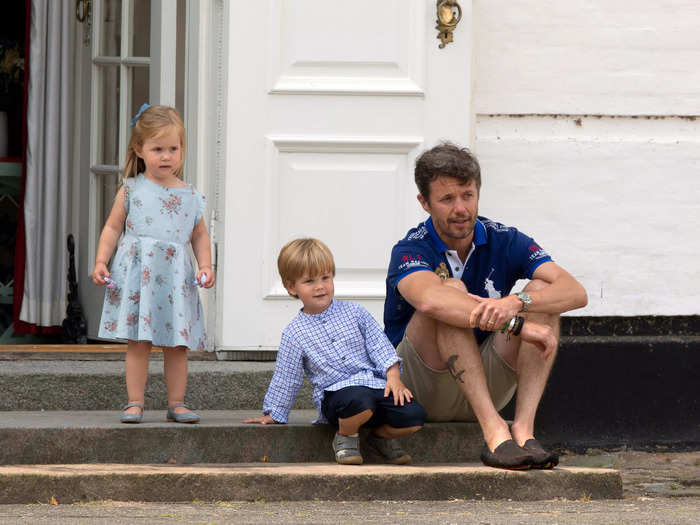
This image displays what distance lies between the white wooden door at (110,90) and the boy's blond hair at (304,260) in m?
1.52

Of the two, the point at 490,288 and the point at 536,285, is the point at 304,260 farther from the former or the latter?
the point at 536,285

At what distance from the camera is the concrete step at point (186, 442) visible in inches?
150

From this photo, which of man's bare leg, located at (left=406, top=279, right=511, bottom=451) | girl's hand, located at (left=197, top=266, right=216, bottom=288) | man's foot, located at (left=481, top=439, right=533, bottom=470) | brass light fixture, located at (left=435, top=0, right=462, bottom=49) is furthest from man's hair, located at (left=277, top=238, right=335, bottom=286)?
brass light fixture, located at (left=435, top=0, right=462, bottom=49)

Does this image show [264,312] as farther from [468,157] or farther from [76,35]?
[76,35]

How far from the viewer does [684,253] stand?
16.6 ft

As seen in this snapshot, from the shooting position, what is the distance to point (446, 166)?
3781 millimetres

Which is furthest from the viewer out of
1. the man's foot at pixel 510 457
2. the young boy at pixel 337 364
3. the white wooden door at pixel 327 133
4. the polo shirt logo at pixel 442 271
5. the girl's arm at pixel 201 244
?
the white wooden door at pixel 327 133

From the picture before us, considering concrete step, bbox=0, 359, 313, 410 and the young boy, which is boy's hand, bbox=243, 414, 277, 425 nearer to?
the young boy

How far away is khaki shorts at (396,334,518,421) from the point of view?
387 cm

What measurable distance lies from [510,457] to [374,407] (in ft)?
1.40

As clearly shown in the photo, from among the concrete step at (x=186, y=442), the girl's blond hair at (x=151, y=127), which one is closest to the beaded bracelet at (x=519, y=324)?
the concrete step at (x=186, y=442)

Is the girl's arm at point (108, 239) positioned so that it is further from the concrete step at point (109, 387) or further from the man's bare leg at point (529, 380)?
the man's bare leg at point (529, 380)

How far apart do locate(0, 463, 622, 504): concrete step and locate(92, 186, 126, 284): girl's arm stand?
618mm

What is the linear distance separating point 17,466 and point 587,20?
9.28ft
